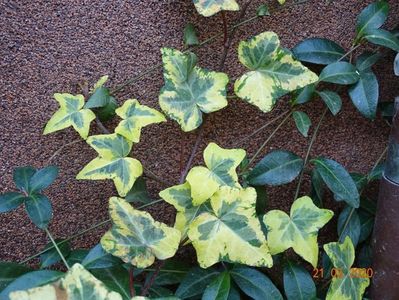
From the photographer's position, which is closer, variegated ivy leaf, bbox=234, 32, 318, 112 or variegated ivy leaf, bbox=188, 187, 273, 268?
variegated ivy leaf, bbox=188, 187, 273, 268

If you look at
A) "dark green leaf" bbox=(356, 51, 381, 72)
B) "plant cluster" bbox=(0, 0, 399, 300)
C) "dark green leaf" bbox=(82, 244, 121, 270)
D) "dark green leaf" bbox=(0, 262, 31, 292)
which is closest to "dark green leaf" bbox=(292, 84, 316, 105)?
"plant cluster" bbox=(0, 0, 399, 300)

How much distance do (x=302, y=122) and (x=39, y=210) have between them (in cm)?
50

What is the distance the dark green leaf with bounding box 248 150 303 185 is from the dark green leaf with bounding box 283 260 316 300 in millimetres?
164

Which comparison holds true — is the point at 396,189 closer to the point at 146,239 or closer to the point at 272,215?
the point at 272,215

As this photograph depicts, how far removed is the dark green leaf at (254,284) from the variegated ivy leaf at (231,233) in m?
0.12

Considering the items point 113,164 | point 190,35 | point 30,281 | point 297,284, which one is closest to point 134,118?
point 113,164

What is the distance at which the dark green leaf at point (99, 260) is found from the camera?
764 mm

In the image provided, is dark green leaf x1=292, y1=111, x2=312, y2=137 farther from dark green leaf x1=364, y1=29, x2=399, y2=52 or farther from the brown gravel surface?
dark green leaf x1=364, y1=29, x2=399, y2=52

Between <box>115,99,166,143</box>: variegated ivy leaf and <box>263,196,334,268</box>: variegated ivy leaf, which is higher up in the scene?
<box>115,99,166,143</box>: variegated ivy leaf

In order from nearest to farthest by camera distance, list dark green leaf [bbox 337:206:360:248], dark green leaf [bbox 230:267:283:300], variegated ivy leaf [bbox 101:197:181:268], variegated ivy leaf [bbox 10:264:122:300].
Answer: variegated ivy leaf [bbox 10:264:122:300], variegated ivy leaf [bbox 101:197:181:268], dark green leaf [bbox 230:267:283:300], dark green leaf [bbox 337:206:360:248]

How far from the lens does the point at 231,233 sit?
72cm

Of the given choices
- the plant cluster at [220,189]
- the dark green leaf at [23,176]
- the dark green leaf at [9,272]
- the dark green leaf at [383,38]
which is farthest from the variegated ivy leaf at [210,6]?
the dark green leaf at [9,272]

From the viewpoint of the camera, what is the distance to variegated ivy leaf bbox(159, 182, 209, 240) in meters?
0.78
